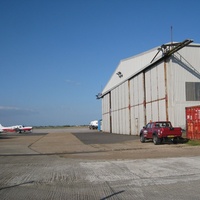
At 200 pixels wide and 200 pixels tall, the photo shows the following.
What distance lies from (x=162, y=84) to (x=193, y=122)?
23.0ft

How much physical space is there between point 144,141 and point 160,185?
19.4 meters

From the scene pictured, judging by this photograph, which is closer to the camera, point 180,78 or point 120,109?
point 180,78

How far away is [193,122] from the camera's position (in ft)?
86.1

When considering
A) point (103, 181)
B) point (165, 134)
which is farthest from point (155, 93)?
point (103, 181)

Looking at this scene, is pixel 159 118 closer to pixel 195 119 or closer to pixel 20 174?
pixel 195 119

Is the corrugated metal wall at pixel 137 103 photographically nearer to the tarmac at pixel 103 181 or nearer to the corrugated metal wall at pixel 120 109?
the corrugated metal wall at pixel 120 109

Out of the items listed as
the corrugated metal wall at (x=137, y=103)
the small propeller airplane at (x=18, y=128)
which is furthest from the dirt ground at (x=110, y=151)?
the small propeller airplane at (x=18, y=128)

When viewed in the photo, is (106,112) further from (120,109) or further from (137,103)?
(137,103)

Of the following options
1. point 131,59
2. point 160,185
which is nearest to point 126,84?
point 131,59

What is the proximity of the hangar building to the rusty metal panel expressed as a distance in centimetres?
314

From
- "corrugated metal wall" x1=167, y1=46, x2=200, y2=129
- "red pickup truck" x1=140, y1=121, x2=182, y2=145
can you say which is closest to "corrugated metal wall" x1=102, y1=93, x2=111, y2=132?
"corrugated metal wall" x1=167, y1=46, x2=200, y2=129

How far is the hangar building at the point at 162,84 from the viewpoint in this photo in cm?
3086

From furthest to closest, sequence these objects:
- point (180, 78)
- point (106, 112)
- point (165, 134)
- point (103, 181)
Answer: point (106, 112) → point (180, 78) → point (165, 134) → point (103, 181)

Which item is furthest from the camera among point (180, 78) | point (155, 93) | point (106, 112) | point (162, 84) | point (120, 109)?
point (106, 112)
